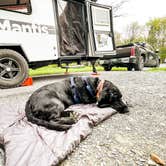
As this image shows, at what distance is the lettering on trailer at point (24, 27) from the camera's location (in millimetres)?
4168

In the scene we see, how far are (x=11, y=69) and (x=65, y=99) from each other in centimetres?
231

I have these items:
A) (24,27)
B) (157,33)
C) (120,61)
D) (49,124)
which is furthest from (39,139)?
(157,33)

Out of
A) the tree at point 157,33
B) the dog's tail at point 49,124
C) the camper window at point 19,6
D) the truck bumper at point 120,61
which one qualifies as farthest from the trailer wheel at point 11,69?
the tree at point 157,33

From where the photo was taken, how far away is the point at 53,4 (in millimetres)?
5070

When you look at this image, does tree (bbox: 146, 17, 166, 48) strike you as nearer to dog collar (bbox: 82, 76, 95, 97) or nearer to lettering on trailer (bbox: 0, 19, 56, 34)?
lettering on trailer (bbox: 0, 19, 56, 34)

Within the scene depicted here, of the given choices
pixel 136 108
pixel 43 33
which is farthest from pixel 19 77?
pixel 136 108

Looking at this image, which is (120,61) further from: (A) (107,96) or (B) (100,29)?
(A) (107,96)

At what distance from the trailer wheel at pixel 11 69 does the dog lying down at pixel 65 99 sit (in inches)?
81.1

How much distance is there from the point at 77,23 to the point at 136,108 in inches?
166

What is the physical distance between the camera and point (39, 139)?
67.9 inches

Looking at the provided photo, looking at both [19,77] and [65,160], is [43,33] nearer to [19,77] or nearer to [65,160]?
[19,77]

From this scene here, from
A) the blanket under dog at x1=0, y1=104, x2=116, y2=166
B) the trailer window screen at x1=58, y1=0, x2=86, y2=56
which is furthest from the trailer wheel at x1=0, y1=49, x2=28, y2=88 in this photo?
the blanket under dog at x1=0, y1=104, x2=116, y2=166

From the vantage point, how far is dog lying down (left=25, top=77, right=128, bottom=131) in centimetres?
204

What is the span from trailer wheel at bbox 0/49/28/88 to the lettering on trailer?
0.52m
